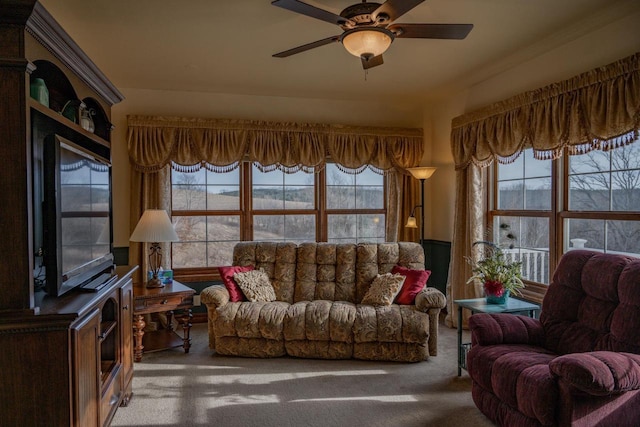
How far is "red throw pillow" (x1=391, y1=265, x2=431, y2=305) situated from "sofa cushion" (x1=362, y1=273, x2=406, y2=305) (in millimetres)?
55

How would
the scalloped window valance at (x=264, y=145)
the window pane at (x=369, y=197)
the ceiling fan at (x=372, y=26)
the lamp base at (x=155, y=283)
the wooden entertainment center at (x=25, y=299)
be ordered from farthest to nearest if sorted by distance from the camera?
the window pane at (x=369, y=197) < the scalloped window valance at (x=264, y=145) < the lamp base at (x=155, y=283) < the ceiling fan at (x=372, y=26) < the wooden entertainment center at (x=25, y=299)

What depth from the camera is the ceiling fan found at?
7.27ft

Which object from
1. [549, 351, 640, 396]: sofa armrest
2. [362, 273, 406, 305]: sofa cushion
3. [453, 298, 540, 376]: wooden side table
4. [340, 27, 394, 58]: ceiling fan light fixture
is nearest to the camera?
[549, 351, 640, 396]: sofa armrest

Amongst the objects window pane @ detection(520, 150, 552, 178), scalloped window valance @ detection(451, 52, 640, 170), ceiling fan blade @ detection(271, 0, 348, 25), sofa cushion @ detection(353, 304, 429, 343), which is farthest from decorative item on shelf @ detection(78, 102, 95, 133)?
window pane @ detection(520, 150, 552, 178)

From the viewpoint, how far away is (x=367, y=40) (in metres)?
2.39

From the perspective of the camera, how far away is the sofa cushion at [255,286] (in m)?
4.01

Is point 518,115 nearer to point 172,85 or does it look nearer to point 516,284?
point 516,284

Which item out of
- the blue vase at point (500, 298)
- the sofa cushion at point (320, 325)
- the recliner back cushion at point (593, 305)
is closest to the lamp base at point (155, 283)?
the sofa cushion at point (320, 325)

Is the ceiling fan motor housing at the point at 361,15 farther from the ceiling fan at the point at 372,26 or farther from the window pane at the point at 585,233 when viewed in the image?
the window pane at the point at 585,233

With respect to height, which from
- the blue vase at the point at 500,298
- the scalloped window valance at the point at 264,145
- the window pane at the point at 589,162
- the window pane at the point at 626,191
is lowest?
the blue vase at the point at 500,298

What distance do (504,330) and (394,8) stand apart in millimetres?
2144

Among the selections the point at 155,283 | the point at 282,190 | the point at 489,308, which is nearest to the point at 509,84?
the point at 489,308

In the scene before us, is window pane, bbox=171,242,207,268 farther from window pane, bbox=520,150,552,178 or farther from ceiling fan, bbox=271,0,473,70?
window pane, bbox=520,150,552,178

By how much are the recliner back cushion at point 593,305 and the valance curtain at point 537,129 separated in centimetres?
90
